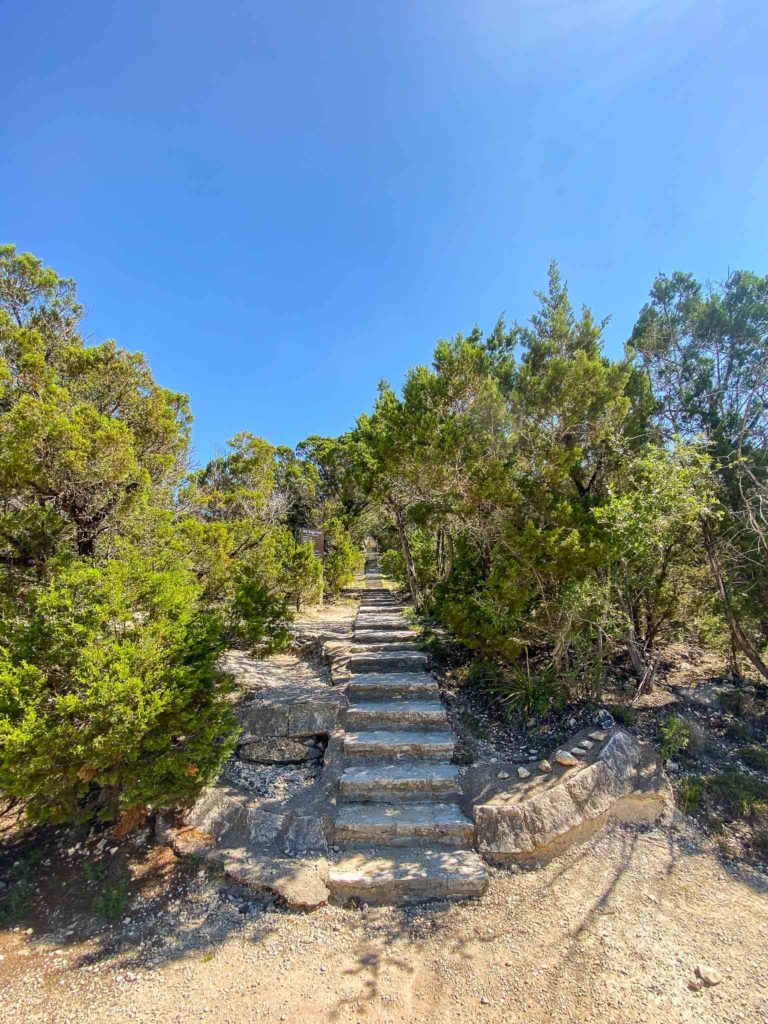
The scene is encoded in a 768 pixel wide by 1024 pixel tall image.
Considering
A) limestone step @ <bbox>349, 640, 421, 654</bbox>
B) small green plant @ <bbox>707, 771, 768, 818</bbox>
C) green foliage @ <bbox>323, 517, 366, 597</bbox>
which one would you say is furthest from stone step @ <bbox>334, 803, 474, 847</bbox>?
green foliage @ <bbox>323, 517, 366, 597</bbox>

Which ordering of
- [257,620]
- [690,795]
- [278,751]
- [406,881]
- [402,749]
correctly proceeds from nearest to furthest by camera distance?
1. [406,881]
2. [690,795]
3. [402,749]
4. [278,751]
5. [257,620]

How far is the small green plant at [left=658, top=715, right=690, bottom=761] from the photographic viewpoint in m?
4.36

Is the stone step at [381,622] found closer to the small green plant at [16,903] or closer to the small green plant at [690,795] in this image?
the small green plant at [690,795]

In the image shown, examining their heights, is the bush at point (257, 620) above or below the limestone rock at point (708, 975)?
above

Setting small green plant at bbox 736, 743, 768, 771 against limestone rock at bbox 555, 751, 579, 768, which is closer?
limestone rock at bbox 555, 751, 579, 768

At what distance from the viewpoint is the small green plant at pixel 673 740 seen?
436cm

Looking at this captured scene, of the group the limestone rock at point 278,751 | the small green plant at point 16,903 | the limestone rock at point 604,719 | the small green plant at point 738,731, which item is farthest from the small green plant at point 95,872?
the small green plant at point 738,731

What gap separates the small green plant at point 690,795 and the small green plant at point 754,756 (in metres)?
0.89

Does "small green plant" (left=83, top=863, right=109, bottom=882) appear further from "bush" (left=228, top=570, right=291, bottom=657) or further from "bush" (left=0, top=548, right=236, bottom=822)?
"bush" (left=228, top=570, right=291, bottom=657)

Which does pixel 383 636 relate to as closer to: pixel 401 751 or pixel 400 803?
pixel 401 751

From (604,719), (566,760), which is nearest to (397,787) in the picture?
(566,760)

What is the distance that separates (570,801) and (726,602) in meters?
3.45

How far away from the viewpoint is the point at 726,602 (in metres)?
5.27

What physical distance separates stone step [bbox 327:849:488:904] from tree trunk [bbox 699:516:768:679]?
4287mm
